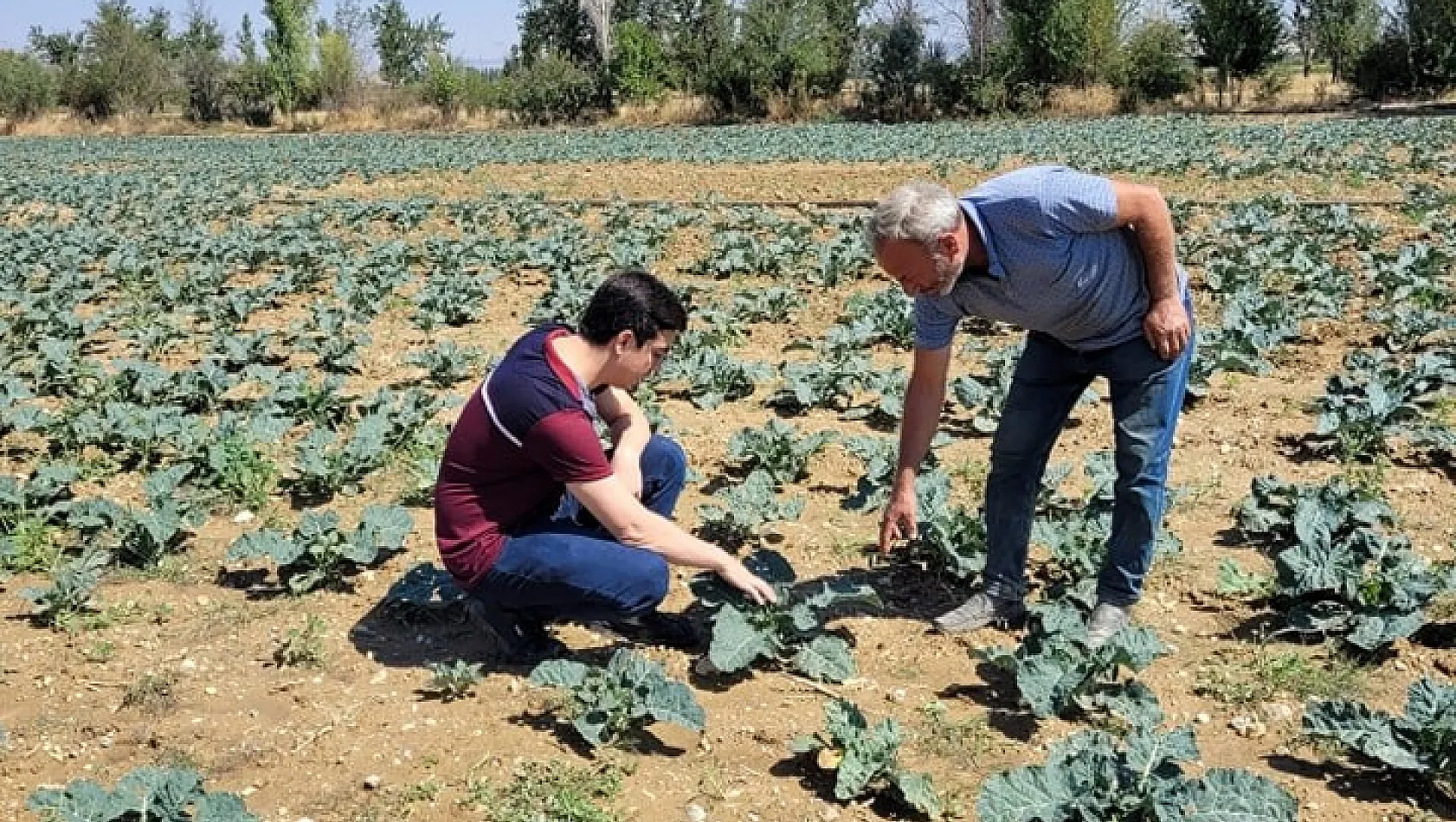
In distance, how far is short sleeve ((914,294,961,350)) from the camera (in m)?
3.81

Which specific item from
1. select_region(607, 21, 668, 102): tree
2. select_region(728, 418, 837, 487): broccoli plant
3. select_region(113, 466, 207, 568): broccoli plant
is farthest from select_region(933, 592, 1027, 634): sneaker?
select_region(607, 21, 668, 102): tree

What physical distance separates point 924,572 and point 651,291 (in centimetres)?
178

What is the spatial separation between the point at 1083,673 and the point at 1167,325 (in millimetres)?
999

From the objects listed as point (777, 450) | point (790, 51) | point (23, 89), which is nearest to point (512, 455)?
point (777, 450)

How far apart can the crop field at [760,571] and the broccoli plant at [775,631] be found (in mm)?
14

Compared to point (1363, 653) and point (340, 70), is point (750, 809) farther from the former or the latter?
point (340, 70)

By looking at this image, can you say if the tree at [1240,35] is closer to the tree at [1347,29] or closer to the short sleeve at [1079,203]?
the tree at [1347,29]

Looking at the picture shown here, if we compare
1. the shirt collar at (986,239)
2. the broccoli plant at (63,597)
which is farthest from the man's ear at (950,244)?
the broccoli plant at (63,597)

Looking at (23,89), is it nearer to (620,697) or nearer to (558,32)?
(558,32)

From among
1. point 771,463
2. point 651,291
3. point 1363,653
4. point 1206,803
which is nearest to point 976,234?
point 651,291

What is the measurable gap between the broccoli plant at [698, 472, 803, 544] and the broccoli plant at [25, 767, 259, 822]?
2352 millimetres

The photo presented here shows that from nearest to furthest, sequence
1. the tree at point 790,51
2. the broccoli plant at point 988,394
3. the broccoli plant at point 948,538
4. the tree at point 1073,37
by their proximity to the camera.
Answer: the broccoli plant at point 948,538 < the broccoli plant at point 988,394 < the tree at point 1073,37 < the tree at point 790,51

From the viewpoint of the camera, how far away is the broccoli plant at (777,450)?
5832mm

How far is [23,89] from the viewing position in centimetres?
5494
